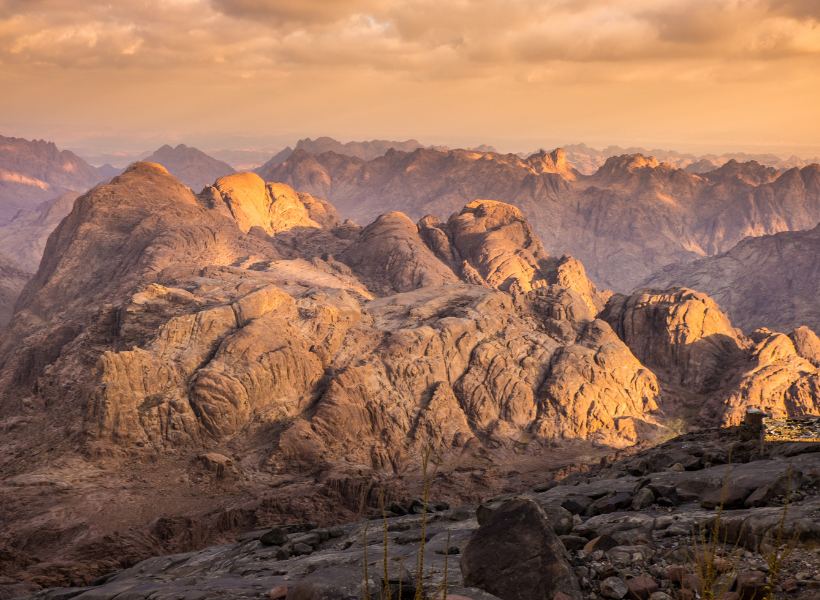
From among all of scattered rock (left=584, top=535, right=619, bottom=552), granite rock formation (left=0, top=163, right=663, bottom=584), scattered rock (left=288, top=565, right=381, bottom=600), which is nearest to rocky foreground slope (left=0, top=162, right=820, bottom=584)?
granite rock formation (left=0, top=163, right=663, bottom=584)

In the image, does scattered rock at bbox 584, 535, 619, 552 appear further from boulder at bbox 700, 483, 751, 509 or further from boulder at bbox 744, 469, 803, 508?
boulder at bbox 744, 469, 803, 508

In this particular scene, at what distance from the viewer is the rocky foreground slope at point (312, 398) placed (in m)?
39.6

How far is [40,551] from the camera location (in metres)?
34.7

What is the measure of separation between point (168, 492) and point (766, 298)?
149 metres

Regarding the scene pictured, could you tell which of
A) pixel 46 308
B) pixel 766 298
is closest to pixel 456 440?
pixel 46 308

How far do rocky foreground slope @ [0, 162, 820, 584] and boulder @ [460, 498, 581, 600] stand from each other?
26174 millimetres

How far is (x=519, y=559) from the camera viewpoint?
1145cm

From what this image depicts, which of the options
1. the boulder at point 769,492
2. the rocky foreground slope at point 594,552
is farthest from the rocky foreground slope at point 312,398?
the boulder at point 769,492

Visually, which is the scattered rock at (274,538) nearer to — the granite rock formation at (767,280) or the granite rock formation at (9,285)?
the granite rock formation at (9,285)

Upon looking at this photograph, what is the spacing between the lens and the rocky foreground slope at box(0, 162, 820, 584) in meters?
39.6

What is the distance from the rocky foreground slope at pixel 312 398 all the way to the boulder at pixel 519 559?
26174mm

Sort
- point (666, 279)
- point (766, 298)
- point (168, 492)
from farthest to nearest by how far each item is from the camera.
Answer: point (666, 279), point (766, 298), point (168, 492)

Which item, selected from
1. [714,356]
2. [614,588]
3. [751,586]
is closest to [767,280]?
[714,356]

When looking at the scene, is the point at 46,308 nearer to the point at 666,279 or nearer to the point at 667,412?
the point at 667,412
